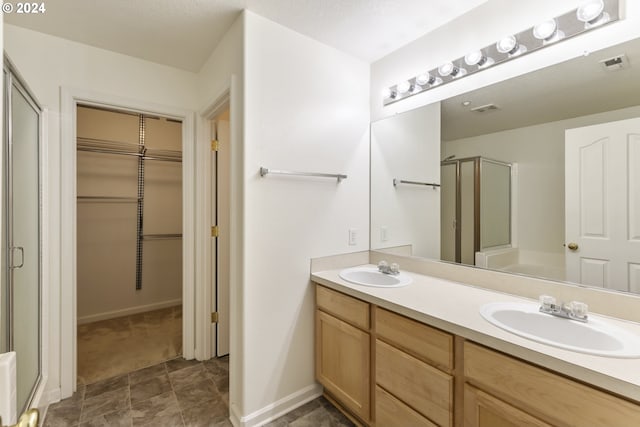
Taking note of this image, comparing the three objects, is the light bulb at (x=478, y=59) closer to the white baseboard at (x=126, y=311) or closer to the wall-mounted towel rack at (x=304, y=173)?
the wall-mounted towel rack at (x=304, y=173)

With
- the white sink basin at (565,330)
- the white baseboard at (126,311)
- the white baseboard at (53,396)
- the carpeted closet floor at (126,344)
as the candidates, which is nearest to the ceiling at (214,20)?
the white sink basin at (565,330)

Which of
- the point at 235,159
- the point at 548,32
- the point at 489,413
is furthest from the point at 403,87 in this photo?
the point at 489,413

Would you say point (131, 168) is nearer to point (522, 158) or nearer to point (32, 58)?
point (32, 58)

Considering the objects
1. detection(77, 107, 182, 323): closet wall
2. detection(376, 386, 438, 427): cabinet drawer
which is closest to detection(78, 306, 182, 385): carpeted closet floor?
detection(77, 107, 182, 323): closet wall

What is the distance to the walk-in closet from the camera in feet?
10.4

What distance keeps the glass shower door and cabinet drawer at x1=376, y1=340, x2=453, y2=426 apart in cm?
184

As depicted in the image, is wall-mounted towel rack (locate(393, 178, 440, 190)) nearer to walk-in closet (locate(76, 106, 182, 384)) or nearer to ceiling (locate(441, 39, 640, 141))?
ceiling (locate(441, 39, 640, 141))

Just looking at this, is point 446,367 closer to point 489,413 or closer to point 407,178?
point 489,413

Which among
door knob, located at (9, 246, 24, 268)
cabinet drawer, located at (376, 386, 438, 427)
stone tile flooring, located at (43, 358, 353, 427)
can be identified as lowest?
stone tile flooring, located at (43, 358, 353, 427)

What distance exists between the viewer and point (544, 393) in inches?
38.1

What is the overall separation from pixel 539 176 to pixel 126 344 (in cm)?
351

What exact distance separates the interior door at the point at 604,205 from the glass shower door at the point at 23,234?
2637mm

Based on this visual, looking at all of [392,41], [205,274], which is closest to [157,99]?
[205,274]

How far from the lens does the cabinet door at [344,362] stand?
1.63 m
